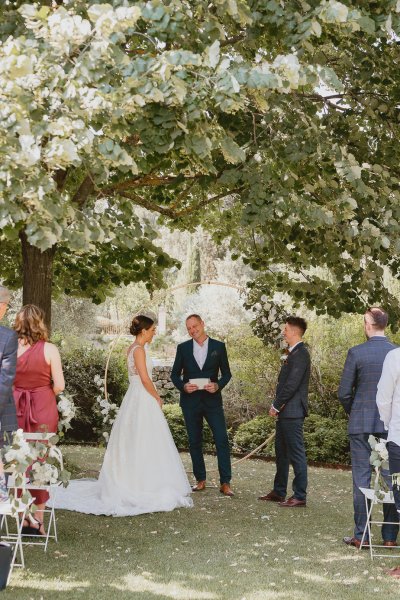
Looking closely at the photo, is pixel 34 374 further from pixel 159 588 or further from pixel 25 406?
pixel 159 588

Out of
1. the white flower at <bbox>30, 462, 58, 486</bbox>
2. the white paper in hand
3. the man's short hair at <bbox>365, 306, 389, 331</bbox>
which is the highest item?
the man's short hair at <bbox>365, 306, 389, 331</bbox>

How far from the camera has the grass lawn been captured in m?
5.34

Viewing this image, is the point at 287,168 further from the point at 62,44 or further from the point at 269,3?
the point at 62,44

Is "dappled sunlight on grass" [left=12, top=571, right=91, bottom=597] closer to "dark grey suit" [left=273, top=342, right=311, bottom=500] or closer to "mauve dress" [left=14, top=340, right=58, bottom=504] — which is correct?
"mauve dress" [left=14, top=340, right=58, bottom=504]

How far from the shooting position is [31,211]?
4.44 m

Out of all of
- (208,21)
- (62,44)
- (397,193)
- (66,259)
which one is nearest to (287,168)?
(397,193)

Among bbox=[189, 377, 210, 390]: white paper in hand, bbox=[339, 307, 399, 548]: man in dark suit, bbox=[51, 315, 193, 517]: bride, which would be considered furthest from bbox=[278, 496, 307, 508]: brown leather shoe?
bbox=[339, 307, 399, 548]: man in dark suit

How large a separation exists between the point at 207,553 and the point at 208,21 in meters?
3.84

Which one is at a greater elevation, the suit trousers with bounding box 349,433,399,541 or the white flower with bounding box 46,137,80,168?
the white flower with bounding box 46,137,80,168

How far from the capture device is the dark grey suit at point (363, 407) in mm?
6605

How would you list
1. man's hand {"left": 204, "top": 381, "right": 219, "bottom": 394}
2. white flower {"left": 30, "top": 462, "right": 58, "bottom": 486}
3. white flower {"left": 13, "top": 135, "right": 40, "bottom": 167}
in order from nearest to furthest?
white flower {"left": 13, "top": 135, "right": 40, "bottom": 167}, white flower {"left": 30, "top": 462, "right": 58, "bottom": 486}, man's hand {"left": 204, "top": 381, "right": 219, "bottom": 394}

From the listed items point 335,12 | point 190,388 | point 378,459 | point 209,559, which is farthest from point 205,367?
point 335,12

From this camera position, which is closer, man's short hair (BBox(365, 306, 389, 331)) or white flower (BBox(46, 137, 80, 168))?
white flower (BBox(46, 137, 80, 168))

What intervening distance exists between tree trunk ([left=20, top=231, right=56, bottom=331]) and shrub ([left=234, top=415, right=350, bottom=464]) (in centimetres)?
576
